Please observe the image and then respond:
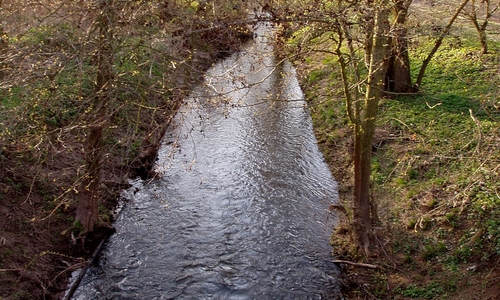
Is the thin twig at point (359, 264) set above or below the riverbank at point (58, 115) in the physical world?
below

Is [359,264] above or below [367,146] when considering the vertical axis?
below

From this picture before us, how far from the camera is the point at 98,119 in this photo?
8.52 m

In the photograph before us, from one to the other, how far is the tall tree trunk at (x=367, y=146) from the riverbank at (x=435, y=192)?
1.05 ft

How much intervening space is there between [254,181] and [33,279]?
6519 mm

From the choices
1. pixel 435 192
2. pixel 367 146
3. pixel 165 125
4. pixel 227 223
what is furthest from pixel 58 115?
pixel 435 192

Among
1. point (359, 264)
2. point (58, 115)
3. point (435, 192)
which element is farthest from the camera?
point (435, 192)

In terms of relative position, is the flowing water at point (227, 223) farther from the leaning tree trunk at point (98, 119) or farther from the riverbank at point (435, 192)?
the leaning tree trunk at point (98, 119)

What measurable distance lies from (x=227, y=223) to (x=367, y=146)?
3.93 meters

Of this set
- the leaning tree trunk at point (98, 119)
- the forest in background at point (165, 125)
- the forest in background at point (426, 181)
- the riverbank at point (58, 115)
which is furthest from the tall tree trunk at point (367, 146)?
the leaning tree trunk at point (98, 119)

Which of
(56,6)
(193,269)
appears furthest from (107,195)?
(56,6)

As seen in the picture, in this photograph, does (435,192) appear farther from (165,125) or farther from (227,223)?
(165,125)

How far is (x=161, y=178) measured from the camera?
1334 cm

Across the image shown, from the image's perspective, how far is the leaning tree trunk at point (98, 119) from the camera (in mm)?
8230

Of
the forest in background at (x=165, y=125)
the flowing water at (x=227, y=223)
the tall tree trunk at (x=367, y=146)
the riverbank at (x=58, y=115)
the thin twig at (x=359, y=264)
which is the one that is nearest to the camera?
the forest in background at (x=165, y=125)
